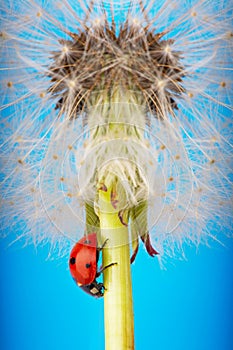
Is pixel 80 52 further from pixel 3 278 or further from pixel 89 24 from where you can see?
pixel 3 278

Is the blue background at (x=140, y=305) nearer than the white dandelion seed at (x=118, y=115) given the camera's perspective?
No

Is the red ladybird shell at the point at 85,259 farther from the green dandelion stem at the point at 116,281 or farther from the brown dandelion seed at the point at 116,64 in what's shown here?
the brown dandelion seed at the point at 116,64

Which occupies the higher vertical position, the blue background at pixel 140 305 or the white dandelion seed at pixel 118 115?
the white dandelion seed at pixel 118 115

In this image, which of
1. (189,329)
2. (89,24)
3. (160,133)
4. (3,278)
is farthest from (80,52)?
(189,329)

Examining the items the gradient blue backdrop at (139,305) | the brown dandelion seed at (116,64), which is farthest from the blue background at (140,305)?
the brown dandelion seed at (116,64)

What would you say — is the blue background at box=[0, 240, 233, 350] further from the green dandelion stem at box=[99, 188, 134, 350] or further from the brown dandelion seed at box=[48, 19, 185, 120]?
the brown dandelion seed at box=[48, 19, 185, 120]

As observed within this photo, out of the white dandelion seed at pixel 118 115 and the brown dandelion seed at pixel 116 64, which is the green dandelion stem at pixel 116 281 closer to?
the white dandelion seed at pixel 118 115

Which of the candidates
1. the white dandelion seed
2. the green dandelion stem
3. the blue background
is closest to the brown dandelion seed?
the white dandelion seed

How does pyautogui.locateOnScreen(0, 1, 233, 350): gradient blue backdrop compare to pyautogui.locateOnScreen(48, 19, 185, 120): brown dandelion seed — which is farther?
pyautogui.locateOnScreen(0, 1, 233, 350): gradient blue backdrop

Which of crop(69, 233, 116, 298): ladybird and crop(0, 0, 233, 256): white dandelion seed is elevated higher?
crop(0, 0, 233, 256): white dandelion seed

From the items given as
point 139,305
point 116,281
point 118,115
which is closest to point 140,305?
point 139,305
